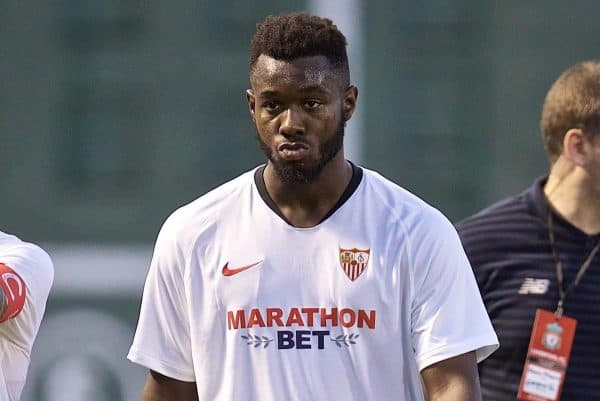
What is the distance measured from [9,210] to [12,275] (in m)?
4.67

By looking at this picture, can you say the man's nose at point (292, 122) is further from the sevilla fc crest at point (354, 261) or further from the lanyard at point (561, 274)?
the lanyard at point (561, 274)

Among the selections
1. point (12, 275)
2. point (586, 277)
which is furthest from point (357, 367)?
point (586, 277)

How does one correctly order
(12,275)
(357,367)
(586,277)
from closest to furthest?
(357,367)
(12,275)
(586,277)

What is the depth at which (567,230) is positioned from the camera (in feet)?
16.0

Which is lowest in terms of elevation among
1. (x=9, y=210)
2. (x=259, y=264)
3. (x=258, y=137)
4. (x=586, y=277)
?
(x=9, y=210)

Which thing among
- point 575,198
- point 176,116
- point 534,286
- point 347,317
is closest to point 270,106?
point 347,317

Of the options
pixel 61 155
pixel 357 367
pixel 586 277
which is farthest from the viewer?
pixel 61 155

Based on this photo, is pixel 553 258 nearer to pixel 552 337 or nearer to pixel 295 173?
pixel 552 337

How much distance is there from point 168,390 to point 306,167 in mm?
635

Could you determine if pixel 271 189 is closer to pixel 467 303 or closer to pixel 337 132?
pixel 337 132

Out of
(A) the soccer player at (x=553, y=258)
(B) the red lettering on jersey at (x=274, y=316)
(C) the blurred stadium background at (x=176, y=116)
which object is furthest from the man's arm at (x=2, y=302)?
(C) the blurred stadium background at (x=176, y=116)

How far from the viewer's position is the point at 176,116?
8445mm

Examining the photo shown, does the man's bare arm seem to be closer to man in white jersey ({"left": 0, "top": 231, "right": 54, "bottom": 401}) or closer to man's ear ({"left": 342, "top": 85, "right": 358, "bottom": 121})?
man in white jersey ({"left": 0, "top": 231, "right": 54, "bottom": 401})

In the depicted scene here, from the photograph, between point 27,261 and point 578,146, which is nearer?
point 27,261
